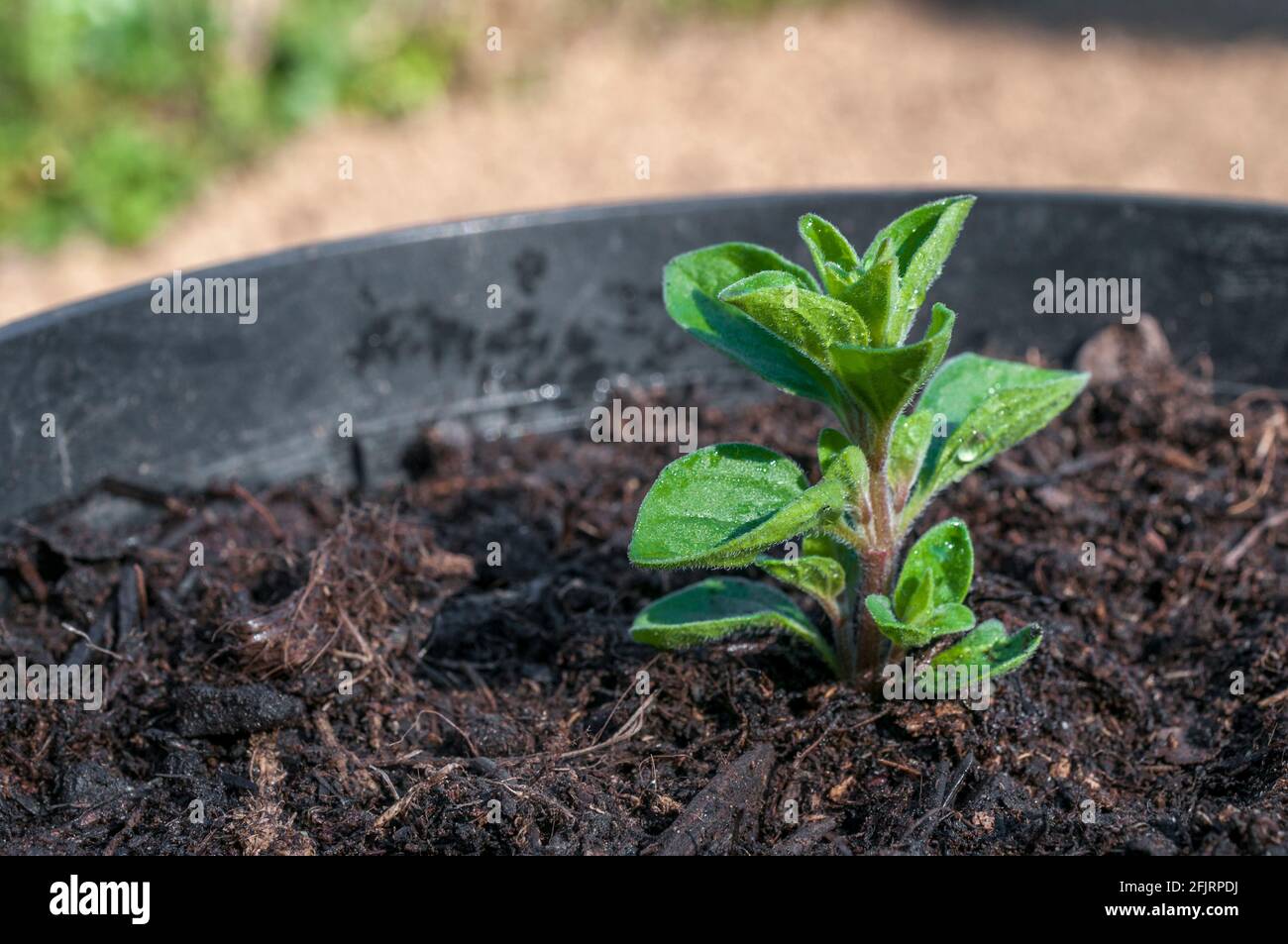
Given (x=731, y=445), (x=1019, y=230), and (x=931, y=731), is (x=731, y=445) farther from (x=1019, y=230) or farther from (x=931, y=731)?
(x=1019, y=230)

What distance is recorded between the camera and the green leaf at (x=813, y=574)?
164 centimetres

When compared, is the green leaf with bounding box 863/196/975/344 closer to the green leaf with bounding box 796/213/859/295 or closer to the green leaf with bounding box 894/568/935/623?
the green leaf with bounding box 796/213/859/295

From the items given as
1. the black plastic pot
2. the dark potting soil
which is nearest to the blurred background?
the black plastic pot

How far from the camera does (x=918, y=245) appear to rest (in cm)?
161

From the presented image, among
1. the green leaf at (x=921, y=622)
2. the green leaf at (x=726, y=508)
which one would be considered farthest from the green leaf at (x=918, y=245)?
the green leaf at (x=921, y=622)

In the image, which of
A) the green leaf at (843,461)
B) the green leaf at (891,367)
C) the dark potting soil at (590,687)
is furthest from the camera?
the dark potting soil at (590,687)

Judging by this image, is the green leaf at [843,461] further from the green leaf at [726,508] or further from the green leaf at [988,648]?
the green leaf at [988,648]

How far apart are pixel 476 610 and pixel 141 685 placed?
1.67 ft

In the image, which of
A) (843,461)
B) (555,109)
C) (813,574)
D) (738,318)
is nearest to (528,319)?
(738,318)

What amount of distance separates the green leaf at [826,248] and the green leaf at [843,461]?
0.64ft

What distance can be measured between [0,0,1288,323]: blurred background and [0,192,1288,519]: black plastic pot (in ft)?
9.10

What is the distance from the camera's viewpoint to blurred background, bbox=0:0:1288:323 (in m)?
5.07

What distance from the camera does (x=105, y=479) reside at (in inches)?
89.4

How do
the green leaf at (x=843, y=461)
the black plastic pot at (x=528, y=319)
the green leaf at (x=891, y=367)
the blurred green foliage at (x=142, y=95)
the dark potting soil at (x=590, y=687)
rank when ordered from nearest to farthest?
the green leaf at (x=891, y=367)
the green leaf at (x=843, y=461)
the dark potting soil at (x=590, y=687)
the black plastic pot at (x=528, y=319)
the blurred green foliage at (x=142, y=95)
